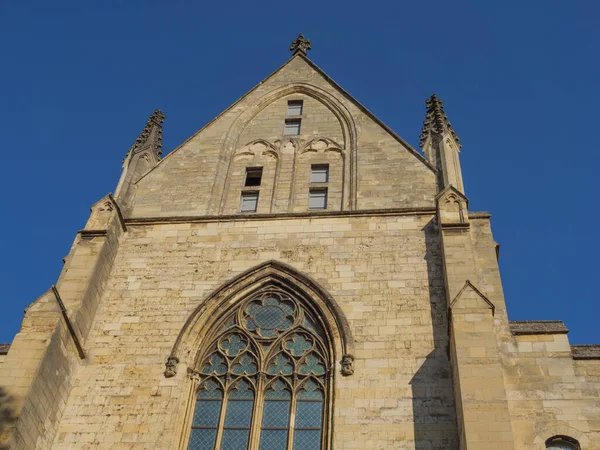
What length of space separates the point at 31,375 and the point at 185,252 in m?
4.59

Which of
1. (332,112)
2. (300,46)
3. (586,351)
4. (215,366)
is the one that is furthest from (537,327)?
(300,46)

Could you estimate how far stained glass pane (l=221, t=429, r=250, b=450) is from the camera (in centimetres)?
1280

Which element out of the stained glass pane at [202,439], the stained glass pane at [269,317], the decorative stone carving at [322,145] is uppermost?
the decorative stone carving at [322,145]

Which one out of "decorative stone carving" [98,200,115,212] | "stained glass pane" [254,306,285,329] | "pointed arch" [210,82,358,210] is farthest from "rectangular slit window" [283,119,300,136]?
"stained glass pane" [254,306,285,329]

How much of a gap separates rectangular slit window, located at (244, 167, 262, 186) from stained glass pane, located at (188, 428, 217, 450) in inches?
274

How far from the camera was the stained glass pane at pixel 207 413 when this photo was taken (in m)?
13.2

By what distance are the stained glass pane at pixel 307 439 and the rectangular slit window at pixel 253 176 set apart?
7.19 m

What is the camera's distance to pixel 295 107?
67.7 feet

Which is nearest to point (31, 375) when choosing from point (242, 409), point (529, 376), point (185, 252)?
point (242, 409)

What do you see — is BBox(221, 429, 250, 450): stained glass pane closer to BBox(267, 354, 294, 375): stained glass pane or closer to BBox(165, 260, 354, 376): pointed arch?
BBox(267, 354, 294, 375): stained glass pane

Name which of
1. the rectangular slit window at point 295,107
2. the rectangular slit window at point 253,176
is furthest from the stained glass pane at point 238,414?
the rectangular slit window at point 295,107

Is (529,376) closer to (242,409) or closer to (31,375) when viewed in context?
(242,409)

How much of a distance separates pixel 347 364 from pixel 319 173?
6.12m

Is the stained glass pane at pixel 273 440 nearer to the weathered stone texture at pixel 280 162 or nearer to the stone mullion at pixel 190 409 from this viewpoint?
the stone mullion at pixel 190 409
